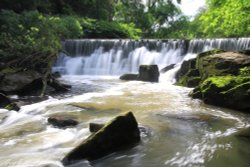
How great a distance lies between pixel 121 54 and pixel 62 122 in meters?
13.8

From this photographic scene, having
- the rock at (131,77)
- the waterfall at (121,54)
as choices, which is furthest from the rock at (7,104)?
the waterfall at (121,54)

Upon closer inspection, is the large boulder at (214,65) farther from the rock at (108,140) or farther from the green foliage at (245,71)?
the rock at (108,140)

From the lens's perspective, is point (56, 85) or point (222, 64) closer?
point (222, 64)

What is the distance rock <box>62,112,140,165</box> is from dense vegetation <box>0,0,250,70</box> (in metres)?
Answer: 7.08

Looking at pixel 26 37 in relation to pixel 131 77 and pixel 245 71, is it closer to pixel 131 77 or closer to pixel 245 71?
pixel 131 77

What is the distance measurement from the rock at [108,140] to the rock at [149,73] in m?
9.60

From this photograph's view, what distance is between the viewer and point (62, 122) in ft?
25.1

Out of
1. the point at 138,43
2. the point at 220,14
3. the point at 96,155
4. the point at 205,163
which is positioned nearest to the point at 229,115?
the point at 205,163

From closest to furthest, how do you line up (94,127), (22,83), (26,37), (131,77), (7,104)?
(94,127) → (7,104) → (22,83) → (26,37) → (131,77)

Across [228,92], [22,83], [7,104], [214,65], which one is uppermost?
[214,65]

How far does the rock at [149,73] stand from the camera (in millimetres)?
15984

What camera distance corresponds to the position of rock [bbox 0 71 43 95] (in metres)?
12.1

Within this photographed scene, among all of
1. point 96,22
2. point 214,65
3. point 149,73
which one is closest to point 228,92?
point 214,65

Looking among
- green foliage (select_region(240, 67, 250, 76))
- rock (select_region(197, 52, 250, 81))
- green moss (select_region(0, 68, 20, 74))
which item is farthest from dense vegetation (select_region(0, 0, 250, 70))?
green foliage (select_region(240, 67, 250, 76))
